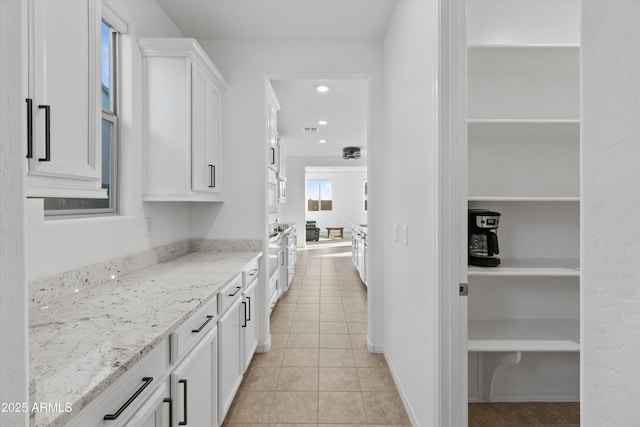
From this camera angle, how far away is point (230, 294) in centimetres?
192

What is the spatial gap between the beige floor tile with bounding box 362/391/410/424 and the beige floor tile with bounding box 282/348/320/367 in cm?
61

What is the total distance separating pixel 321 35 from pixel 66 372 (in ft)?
9.30

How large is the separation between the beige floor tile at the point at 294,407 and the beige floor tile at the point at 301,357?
418mm

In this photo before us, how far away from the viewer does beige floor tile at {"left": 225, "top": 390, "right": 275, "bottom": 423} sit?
201cm

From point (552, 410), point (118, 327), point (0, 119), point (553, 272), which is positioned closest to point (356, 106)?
point (553, 272)

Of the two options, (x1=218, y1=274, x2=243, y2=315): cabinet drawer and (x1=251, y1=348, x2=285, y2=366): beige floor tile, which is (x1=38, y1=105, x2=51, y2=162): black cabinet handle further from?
(x1=251, y1=348, x2=285, y2=366): beige floor tile

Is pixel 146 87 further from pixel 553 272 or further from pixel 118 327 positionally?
pixel 553 272

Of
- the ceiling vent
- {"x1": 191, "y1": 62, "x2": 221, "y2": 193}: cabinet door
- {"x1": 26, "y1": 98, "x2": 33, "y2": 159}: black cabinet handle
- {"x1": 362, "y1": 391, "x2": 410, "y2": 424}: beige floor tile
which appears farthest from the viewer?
the ceiling vent

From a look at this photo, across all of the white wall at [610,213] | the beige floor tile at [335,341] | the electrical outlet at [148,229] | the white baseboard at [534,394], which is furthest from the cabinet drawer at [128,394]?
the beige floor tile at [335,341]

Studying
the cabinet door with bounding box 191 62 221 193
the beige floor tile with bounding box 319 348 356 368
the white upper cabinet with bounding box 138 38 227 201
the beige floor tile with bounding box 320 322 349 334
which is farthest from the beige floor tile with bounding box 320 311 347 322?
the white upper cabinet with bounding box 138 38 227 201

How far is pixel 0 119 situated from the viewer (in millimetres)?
403

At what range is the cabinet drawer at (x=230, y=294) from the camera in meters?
1.76

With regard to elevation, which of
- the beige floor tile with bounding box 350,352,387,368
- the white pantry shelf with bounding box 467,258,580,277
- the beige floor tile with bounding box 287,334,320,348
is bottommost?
the beige floor tile with bounding box 350,352,387,368

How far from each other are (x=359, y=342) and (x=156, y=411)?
2305mm
